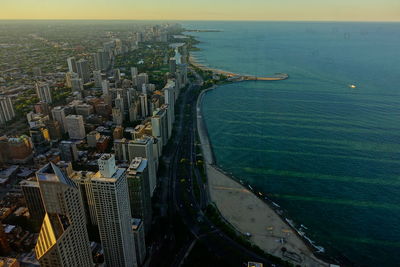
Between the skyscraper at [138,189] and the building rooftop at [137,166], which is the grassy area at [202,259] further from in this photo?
the building rooftop at [137,166]

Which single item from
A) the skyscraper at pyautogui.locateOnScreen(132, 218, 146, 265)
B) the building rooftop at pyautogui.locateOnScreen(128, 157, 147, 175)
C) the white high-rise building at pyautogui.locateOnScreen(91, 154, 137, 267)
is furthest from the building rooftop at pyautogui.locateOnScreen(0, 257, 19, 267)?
the building rooftop at pyautogui.locateOnScreen(128, 157, 147, 175)

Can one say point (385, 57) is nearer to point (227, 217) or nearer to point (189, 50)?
point (189, 50)

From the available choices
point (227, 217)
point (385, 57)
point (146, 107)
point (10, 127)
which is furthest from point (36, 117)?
point (385, 57)

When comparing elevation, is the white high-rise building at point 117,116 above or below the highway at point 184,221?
above

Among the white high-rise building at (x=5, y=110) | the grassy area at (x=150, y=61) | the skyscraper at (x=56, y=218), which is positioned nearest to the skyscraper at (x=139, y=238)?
the skyscraper at (x=56, y=218)

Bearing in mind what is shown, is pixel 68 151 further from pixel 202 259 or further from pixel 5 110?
pixel 202 259

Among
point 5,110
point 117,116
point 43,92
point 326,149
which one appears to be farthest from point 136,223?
point 43,92

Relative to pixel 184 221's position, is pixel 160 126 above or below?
above
